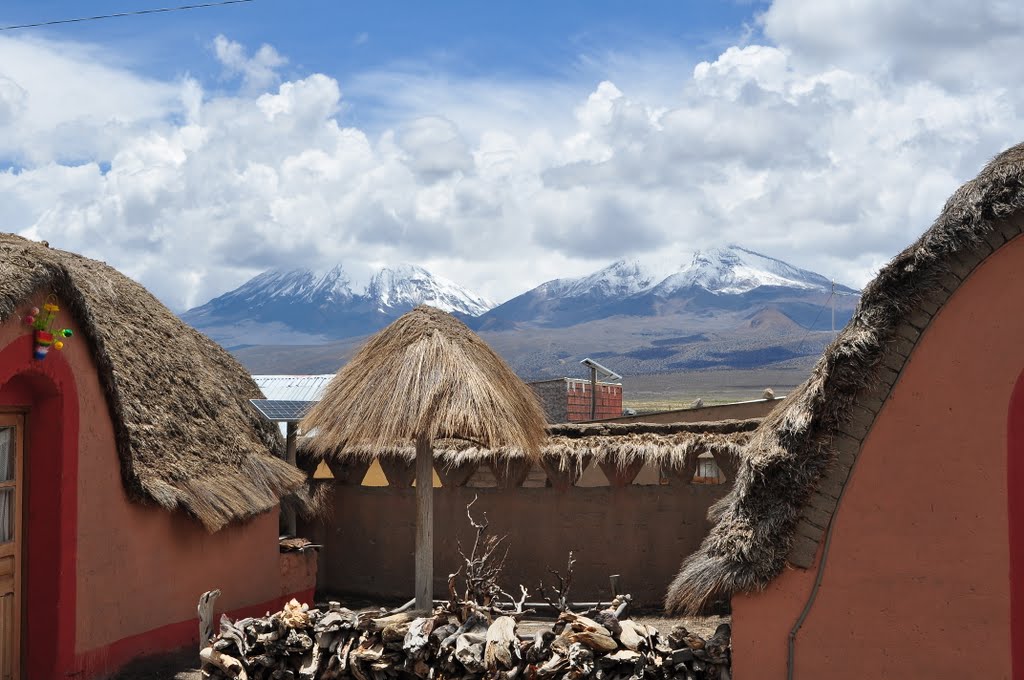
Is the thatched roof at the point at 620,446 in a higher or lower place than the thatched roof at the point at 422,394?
lower

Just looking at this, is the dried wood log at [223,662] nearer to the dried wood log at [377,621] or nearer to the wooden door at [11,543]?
the dried wood log at [377,621]

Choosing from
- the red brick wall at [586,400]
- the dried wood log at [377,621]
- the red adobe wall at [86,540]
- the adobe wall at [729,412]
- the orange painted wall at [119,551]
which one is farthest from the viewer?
the red brick wall at [586,400]

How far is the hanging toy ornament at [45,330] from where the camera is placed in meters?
8.44

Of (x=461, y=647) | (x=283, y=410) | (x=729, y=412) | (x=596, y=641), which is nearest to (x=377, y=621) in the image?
(x=461, y=647)

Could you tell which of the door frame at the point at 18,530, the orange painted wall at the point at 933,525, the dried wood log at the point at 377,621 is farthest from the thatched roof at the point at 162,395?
the orange painted wall at the point at 933,525

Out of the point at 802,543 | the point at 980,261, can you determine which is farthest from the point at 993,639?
the point at 980,261

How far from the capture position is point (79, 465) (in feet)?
29.3

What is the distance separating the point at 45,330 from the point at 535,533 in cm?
645

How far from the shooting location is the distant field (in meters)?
101

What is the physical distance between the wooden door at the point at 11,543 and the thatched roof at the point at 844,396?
5.05 metres

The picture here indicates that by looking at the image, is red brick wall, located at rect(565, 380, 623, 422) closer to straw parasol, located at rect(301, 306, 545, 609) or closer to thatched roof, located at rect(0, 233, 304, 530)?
thatched roof, located at rect(0, 233, 304, 530)

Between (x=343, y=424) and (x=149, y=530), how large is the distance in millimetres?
1901

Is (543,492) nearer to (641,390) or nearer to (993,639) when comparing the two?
(993,639)

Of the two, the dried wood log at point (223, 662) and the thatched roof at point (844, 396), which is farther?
the dried wood log at point (223, 662)
